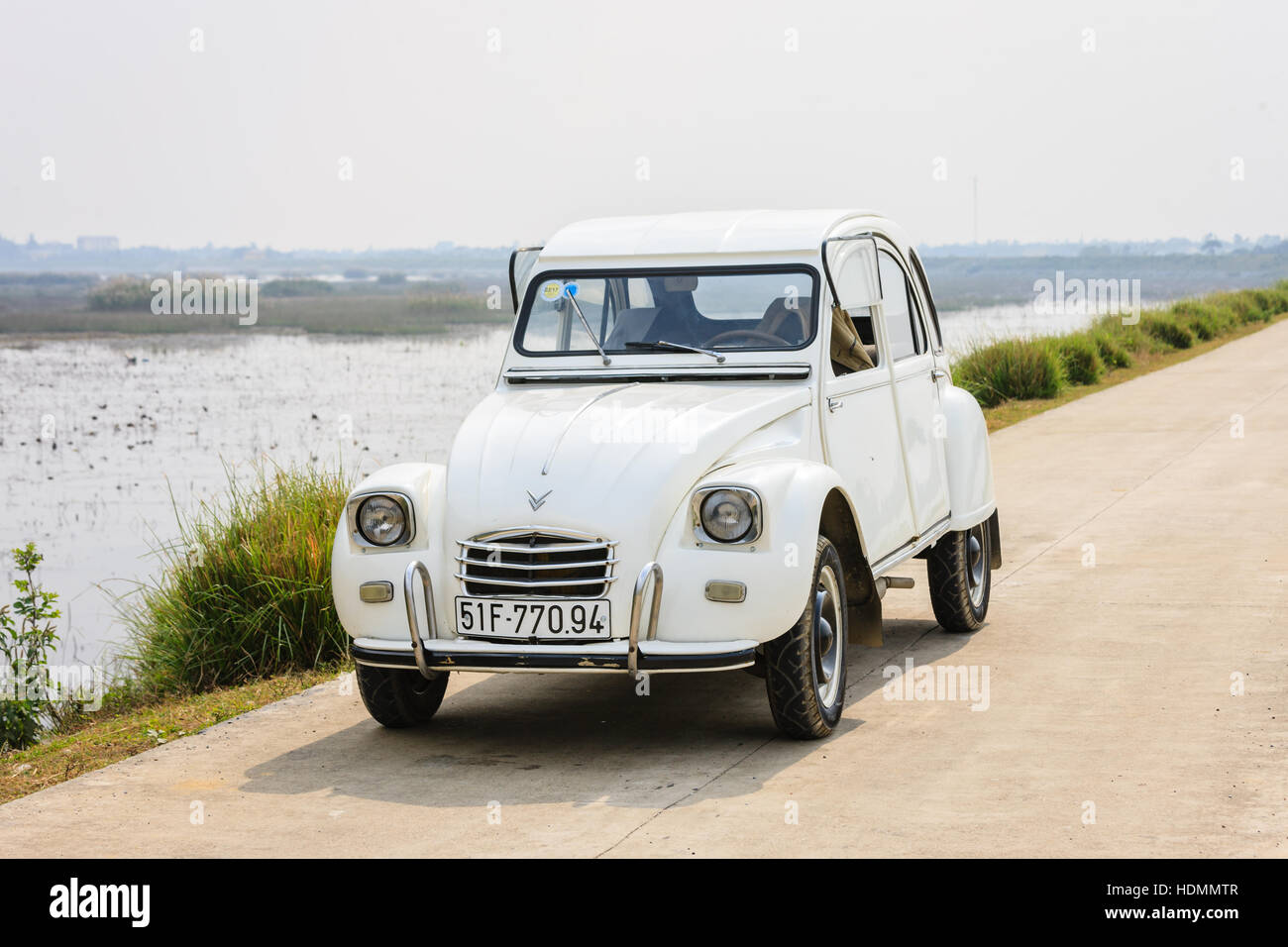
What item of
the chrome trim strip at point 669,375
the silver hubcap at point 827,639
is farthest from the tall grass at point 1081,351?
the silver hubcap at point 827,639

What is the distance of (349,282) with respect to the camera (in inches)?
4496

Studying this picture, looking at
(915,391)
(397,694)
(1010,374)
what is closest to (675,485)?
(397,694)

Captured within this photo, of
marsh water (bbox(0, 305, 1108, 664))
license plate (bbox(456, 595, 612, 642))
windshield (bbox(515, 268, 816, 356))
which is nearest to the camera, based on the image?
license plate (bbox(456, 595, 612, 642))

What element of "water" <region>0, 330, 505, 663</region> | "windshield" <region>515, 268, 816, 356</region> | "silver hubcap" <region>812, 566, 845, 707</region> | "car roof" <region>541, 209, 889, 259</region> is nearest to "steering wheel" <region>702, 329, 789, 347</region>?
"windshield" <region>515, 268, 816, 356</region>

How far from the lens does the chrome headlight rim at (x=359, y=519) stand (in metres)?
6.91

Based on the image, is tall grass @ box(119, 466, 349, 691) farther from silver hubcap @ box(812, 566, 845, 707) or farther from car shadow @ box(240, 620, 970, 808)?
silver hubcap @ box(812, 566, 845, 707)

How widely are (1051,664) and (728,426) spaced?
243 cm

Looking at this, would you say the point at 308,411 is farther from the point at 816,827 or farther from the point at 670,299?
the point at 816,827

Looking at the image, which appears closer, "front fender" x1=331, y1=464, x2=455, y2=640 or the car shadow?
the car shadow

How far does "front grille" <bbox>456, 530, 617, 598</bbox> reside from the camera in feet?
21.4

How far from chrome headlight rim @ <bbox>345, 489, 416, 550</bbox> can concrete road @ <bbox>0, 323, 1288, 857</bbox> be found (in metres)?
0.90

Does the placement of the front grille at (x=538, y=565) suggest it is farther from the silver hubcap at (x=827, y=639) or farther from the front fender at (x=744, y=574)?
the silver hubcap at (x=827, y=639)

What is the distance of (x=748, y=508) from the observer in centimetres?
657
